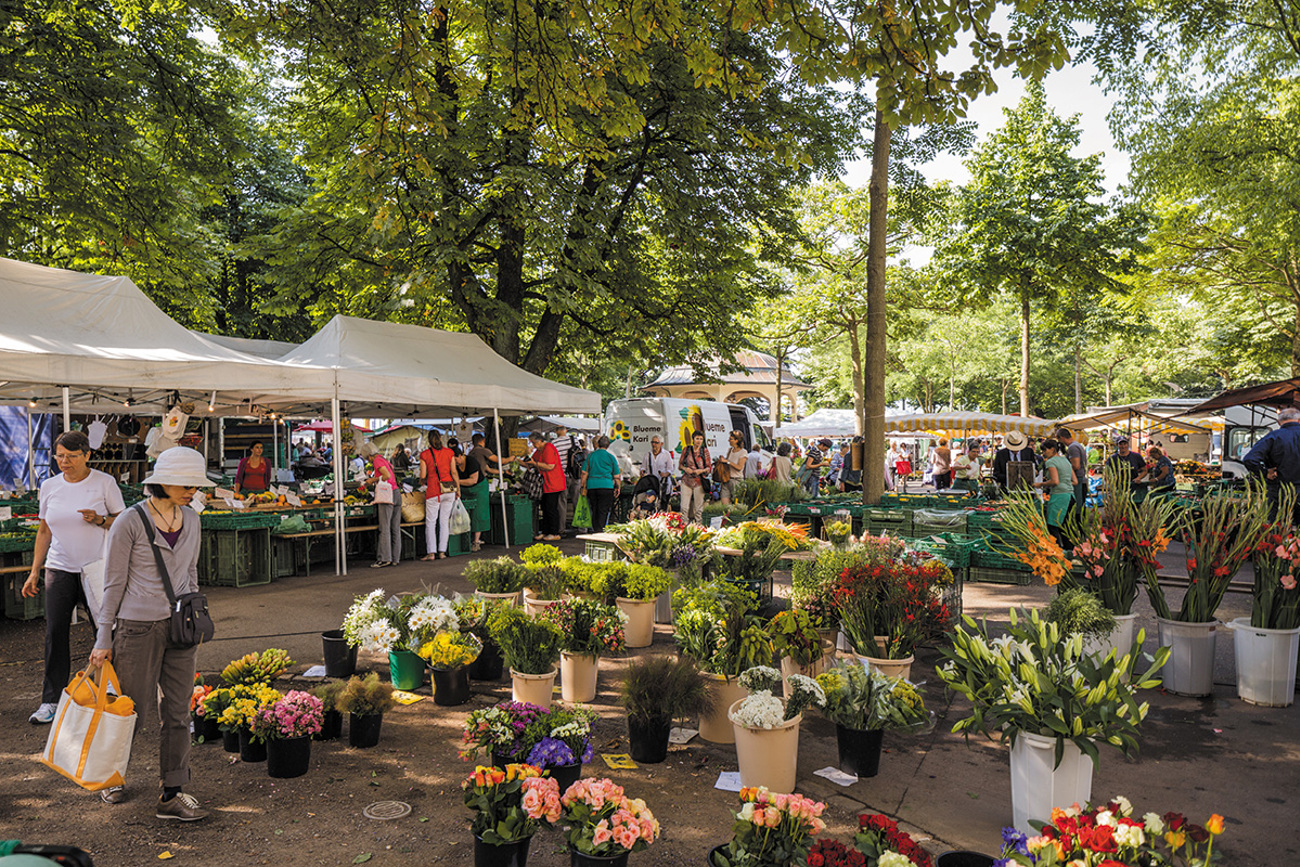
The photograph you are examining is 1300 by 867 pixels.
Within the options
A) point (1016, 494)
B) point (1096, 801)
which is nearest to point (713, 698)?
point (1096, 801)

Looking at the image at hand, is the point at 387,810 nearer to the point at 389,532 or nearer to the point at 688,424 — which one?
the point at 389,532

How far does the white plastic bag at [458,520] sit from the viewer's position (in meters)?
12.1

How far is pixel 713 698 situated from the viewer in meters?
4.84

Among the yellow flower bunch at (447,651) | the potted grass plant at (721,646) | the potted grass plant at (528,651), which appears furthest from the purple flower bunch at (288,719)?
the potted grass plant at (721,646)

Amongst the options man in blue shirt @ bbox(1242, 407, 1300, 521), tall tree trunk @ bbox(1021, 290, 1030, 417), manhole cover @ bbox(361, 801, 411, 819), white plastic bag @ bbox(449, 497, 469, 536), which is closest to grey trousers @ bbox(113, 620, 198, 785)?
manhole cover @ bbox(361, 801, 411, 819)

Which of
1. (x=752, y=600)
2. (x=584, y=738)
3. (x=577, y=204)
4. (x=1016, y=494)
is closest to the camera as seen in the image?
(x=584, y=738)

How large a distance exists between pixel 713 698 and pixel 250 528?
751 cm

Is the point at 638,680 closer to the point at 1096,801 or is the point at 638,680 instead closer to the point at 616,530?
the point at 1096,801

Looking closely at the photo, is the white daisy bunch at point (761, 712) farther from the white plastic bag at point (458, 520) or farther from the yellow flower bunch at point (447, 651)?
the white plastic bag at point (458, 520)

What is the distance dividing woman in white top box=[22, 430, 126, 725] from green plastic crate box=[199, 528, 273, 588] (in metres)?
4.91

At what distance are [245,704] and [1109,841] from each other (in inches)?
166

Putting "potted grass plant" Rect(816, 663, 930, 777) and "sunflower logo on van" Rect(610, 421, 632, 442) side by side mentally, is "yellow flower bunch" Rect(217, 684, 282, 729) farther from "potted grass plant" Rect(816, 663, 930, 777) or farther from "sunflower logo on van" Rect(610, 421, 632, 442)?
"sunflower logo on van" Rect(610, 421, 632, 442)

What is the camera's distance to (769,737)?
4082 millimetres

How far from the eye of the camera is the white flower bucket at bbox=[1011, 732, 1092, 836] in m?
3.45
